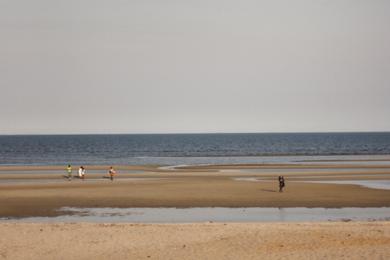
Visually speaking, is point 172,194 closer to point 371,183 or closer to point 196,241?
point 371,183

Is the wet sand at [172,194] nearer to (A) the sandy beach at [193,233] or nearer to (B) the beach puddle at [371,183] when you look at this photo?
(A) the sandy beach at [193,233]

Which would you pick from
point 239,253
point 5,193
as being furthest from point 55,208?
point 239,253

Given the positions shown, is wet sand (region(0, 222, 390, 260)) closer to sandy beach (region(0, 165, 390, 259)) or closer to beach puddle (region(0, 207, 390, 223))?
sandy beach (region(0, 165, 390, 259))

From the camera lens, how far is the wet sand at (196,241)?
1984 centimetres

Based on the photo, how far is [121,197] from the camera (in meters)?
40.4

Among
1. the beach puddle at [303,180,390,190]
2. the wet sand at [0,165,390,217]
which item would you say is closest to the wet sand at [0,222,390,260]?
the wet sand at [0,165,390,217]

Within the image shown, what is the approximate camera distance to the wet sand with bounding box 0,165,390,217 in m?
36.7

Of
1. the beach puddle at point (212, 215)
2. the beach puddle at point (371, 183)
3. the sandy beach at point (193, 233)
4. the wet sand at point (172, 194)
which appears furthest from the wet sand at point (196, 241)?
the beach puddle at point (371, 183)

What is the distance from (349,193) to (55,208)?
65.6 ft

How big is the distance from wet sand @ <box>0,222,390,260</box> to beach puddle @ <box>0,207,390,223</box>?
406 cm

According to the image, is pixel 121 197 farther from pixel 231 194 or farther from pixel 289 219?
pixel 289 219

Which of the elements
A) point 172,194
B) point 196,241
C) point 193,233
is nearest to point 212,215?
point 193,233

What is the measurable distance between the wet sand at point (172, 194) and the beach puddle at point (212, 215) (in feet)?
5.95

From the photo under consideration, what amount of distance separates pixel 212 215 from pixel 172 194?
11000mm
